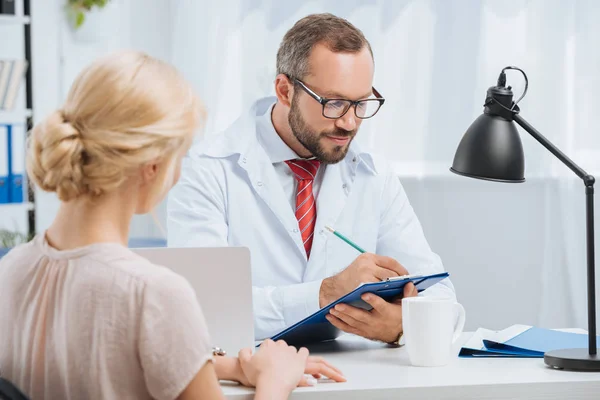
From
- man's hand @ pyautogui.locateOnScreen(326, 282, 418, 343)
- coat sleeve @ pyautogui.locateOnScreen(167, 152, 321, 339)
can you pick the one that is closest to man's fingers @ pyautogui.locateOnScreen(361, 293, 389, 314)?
man's hand @ pyautogui.locateOnScreen(326, 282, 418, 343)

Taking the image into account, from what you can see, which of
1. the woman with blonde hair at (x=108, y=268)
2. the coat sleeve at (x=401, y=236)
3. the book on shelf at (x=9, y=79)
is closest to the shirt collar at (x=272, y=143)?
the coat sleeve at (x=401, y=236)

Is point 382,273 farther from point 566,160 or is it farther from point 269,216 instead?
point 269,216

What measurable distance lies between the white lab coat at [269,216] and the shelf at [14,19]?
2.00m

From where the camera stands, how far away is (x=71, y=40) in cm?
396

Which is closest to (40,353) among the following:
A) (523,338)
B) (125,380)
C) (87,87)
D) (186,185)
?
(125,380)

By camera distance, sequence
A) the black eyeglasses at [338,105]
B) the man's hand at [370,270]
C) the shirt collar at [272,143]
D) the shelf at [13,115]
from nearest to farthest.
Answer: the man's hand at [370,270] → the black eyeglasses at [338,105] → the shirt collar at [272,143] → the shelf at [13,115]

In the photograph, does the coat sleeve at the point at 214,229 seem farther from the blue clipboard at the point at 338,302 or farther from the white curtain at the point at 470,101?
the white curtain at the point at 470,101

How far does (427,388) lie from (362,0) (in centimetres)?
272

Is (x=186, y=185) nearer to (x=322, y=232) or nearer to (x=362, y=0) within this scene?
(x=322, y=232)

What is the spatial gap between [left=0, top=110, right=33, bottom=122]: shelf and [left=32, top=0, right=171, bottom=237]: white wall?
5cm

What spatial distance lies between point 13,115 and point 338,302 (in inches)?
107

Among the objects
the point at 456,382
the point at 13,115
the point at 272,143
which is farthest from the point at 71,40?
the point at 456,382

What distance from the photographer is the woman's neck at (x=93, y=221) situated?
1045mm

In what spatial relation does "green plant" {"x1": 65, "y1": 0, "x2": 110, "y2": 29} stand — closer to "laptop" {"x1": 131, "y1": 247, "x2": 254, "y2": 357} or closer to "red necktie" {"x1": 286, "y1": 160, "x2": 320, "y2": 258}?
"red necktie" {"x1": 286, "y1": 160, "x2": 320, "y2": 258}
